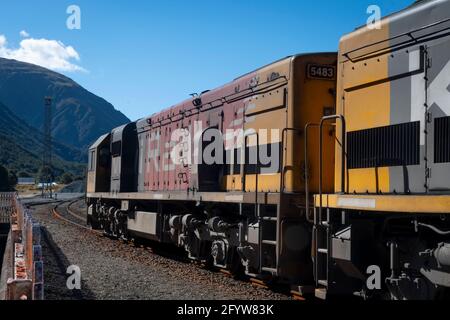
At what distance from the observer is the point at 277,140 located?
9.30 metres

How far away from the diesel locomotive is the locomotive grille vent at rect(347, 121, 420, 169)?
0.04 feet

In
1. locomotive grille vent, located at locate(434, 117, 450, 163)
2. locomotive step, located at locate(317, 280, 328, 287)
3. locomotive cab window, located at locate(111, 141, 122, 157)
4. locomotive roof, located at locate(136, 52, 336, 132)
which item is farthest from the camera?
locomotive cab window, located at locate(111, 141, 122, 157)

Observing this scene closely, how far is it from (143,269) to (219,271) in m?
1.64

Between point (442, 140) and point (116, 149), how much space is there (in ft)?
46.8

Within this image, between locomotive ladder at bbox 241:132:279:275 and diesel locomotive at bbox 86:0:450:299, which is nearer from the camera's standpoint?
diesel locomotive at bbox 86:0:450:299

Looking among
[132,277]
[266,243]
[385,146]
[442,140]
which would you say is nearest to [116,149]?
[132,277]

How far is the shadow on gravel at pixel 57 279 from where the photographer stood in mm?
8664

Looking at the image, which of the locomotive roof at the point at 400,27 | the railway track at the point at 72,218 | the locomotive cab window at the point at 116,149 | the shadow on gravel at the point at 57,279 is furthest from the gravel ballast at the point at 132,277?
the railway track at the point at 72,218

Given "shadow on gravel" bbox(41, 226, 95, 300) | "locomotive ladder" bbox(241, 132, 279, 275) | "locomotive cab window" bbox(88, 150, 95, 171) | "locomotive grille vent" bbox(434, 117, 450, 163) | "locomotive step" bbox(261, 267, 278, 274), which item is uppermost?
"locomotive cab window" bbox(88, 150, 95, 171)

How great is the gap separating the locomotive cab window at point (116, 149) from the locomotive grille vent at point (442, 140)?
13.6 meters

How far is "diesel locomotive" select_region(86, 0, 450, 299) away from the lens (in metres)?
6.00

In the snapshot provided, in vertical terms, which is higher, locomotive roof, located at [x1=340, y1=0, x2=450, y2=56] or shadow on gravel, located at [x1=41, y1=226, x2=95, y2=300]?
locomotive roof, located at [x1=340, y1=0, x2=450, y2=56]

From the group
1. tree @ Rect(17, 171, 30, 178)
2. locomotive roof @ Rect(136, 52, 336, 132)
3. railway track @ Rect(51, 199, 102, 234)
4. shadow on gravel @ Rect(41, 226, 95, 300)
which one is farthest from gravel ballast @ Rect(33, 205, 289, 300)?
tree @ Rect(17, 171, 30, 178)

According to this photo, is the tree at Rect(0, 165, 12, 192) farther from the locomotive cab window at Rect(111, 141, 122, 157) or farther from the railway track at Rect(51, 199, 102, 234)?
the locomotive cab window at Rect(111, 141, 122, 157)
